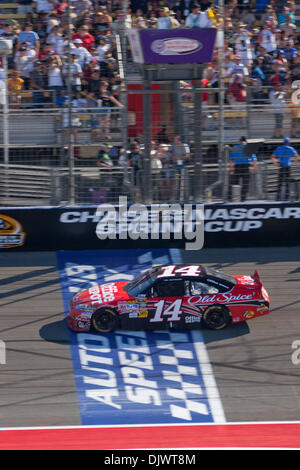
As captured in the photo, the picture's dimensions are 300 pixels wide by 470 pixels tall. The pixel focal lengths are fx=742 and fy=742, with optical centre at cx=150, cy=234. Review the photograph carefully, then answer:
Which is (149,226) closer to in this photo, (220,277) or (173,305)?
(220,277)

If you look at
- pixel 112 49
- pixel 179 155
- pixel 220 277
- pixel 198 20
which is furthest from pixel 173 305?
pixel 112 49

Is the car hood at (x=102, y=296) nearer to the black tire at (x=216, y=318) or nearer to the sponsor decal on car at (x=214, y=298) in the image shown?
the sponsor decal on car at (x=214, y=298)

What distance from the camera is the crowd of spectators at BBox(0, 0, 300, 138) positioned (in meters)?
14.4

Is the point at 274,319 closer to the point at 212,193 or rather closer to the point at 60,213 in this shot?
the point at 212,193

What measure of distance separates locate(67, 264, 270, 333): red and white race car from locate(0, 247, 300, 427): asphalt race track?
287mm

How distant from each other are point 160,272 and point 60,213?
3.63m

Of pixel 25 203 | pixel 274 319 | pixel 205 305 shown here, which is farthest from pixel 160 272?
pixel 25 203

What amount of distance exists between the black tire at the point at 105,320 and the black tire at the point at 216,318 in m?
1.35

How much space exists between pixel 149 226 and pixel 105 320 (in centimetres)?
349

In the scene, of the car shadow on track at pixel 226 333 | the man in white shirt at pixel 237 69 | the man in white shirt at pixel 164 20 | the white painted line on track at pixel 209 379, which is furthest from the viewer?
the man in white shirt at pixel 237 69

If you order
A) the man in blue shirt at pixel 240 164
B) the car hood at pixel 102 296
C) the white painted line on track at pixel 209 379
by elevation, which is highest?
the man in blue shirt at pixel 240 164

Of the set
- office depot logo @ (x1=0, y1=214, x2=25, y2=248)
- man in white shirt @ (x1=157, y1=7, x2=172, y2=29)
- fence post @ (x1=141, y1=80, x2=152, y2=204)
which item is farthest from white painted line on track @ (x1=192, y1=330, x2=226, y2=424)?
man in white shirt @ (x1=157, y1=7, x2=172, y2=29)

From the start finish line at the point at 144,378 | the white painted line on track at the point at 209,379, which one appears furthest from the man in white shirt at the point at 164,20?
the white painted line on track at the point at 209,379

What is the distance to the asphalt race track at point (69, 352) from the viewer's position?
9.40 m
